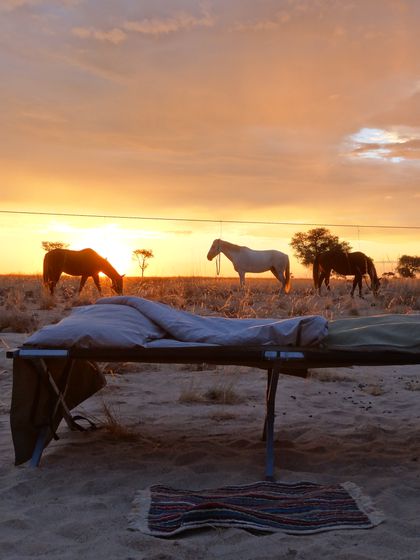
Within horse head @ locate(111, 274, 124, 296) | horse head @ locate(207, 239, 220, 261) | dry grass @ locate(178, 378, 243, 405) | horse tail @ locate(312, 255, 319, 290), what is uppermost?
horse head @ locate(207, 239, 220, 261)

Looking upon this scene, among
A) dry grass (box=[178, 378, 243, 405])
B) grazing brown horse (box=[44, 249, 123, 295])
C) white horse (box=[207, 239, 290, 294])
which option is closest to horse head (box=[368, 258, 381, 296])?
white horse (box=[207, 239, 290, 294])

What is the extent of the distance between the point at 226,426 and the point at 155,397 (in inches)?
45.0

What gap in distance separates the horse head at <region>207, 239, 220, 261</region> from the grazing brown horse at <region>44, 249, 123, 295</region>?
14.0 ft

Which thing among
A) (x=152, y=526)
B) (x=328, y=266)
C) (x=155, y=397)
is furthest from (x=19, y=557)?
(x=328, y=266)

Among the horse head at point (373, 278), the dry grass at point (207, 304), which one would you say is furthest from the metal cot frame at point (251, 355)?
the horse head at point (373, 278)

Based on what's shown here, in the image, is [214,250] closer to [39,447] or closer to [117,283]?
[117,283]

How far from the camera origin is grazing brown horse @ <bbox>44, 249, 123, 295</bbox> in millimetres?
15969

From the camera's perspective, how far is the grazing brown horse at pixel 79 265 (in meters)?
16.0

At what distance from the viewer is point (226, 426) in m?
4.66

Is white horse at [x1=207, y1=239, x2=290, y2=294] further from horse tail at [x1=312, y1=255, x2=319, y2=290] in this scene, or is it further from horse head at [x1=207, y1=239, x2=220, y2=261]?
horse tail at [x1=312, y1=255, x2=319, y2=290]

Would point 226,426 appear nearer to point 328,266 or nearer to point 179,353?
point 179,353

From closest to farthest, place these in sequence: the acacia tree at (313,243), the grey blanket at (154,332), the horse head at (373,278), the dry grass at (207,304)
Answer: the grey blanket at (154,332) → the dry grass at (207,304) → the horse head at (373,278) → the acacia tree at (313,243)

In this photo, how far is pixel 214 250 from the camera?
1992cm

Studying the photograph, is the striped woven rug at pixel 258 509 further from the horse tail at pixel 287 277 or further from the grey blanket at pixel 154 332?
the horse tail at pixel 287 277
